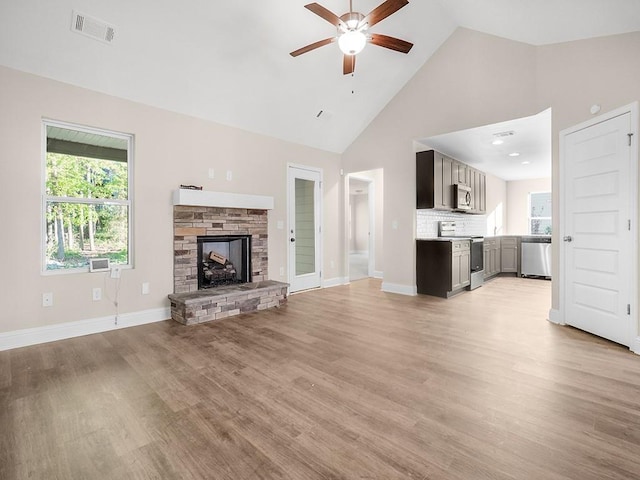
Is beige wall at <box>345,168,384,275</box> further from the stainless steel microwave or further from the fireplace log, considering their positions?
the fireplace log

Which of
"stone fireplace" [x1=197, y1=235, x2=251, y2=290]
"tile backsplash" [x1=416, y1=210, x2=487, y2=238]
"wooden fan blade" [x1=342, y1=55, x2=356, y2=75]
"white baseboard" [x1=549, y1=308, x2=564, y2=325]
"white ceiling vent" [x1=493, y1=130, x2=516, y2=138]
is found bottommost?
"white baseboard" [x1=549, y1=308, x2=564, y2=325]

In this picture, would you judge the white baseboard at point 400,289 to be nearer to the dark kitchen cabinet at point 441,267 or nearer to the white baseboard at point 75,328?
the dark kitchen cabinet at point 441,267

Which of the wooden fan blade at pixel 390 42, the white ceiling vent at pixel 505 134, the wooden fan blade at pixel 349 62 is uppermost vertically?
the wooden fan blade at pixel 390 42

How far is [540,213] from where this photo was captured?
29.0 feet

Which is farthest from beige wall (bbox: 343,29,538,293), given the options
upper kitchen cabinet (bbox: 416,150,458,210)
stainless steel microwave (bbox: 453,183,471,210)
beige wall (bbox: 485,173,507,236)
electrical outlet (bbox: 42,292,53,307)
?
electrical outlet (bbox: 42,292,53,307)

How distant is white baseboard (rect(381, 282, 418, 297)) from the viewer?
18.0 feet

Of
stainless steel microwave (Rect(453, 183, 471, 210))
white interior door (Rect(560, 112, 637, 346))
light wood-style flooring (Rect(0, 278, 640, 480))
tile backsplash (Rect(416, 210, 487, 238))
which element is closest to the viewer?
light wood-style flooring (Rect(0, 278, 640, 480))

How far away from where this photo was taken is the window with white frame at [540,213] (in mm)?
8742

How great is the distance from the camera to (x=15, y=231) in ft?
10.1

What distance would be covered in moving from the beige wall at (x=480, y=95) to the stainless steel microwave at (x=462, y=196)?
103cm

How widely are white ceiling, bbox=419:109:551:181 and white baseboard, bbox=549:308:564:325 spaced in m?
2.46

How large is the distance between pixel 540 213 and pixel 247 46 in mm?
8787

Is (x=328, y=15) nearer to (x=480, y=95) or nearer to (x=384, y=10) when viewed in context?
(x=384, y=10)

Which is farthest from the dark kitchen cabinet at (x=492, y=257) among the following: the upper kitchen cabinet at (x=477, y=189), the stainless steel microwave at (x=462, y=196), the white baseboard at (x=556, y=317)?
the white baseboard at (x=556, y=317)
